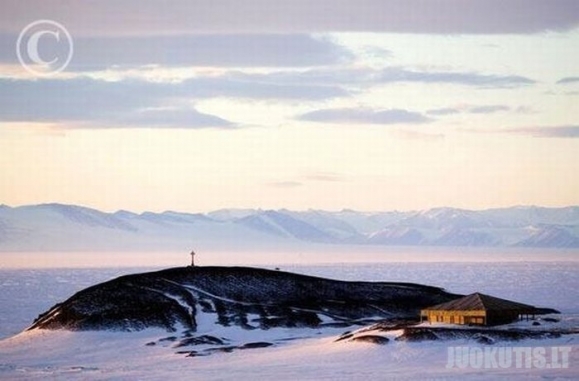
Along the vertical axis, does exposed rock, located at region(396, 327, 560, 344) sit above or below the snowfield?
above

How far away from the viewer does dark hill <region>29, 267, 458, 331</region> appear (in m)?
127

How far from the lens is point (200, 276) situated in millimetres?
136875

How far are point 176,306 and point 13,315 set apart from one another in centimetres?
4689

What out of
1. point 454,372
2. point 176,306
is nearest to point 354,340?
point 454,372

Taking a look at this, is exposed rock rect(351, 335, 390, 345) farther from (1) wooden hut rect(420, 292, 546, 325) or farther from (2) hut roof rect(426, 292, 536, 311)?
(2) hut roof rect(426, 292, 536, 311)

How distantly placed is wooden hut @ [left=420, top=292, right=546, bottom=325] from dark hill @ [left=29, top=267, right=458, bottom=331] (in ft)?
49.8

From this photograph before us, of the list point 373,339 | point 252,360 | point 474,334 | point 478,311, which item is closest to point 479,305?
point 478,311

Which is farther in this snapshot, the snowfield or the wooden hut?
the wooden hut

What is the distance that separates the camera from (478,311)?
11338cm

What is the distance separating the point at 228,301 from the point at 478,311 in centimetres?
2778

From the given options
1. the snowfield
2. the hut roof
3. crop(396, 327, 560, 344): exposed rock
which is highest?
the hut roof

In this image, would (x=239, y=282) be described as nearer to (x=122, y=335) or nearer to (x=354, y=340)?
(x=122, y=335)

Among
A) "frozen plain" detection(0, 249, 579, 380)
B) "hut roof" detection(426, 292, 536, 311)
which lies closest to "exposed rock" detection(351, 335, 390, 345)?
"frozen plain" detection(0, 249, 579, 380)

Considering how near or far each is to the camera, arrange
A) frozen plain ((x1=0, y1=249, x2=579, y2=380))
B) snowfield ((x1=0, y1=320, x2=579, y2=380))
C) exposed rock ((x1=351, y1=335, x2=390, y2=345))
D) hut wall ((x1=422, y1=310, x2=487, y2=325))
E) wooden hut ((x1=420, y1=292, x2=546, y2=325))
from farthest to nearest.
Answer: wooden hut ((x1=420, y1=292, x2=546, y2=325)) < hut wall ((x1=422, y1=310, x2=487, y2=325)) < exposed rock ((x1=351, y1=335, x2=390, y2=345)) < frozen plain ((x1=0, y1=249, x2=579, y2=380)) < snowfield ((x1=0, y1=320, x2=579, y2=380))
